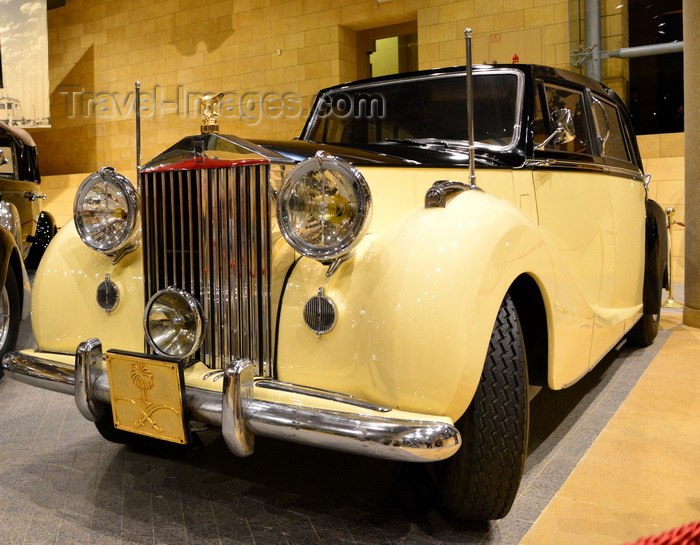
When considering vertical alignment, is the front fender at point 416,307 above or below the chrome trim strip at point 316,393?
above

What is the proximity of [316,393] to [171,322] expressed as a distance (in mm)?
592

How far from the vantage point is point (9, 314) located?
3.98 metres

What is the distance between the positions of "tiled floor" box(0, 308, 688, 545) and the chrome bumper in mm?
363

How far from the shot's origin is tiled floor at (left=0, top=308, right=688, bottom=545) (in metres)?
1.97

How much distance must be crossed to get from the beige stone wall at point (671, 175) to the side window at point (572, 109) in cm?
489

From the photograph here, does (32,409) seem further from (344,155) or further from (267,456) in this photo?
(344,155)

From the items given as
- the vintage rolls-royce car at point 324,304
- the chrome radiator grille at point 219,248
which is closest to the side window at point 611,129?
the vintage rolls-royce car at point 324,304

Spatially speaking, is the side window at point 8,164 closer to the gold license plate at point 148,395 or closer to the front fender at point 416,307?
the gold license plate at point 148,395

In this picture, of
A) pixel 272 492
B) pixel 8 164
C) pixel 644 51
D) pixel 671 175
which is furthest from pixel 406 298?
pixel 644 51

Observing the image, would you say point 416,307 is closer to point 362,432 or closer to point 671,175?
point 362,432

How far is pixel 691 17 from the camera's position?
4812 millimetres

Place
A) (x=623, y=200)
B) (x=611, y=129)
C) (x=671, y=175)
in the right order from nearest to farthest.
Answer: (x=623, y=200) < (x=611, y=129) < (x=671, y=175)

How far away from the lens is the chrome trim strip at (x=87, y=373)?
6.70ft

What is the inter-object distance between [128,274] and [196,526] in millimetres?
871
